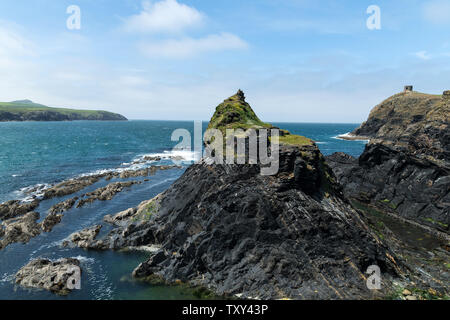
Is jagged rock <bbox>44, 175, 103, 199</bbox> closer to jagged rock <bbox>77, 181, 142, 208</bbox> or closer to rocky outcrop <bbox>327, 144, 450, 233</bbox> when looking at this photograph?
jagged rock <bbox>77, 181, 142, 208</bbox>

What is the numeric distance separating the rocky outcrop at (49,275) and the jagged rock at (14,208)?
60.0ft

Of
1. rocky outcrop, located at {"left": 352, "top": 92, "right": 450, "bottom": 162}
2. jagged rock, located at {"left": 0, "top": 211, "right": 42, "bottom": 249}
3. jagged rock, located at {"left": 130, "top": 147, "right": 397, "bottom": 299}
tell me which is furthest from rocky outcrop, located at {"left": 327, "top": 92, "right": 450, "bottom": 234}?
jagged rock, located at {"left": 0, "top": 211, "right": 42, "bottom": 249}

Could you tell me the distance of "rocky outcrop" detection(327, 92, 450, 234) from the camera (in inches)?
1676

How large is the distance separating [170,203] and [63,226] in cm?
1580

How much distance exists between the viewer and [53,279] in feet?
81.2

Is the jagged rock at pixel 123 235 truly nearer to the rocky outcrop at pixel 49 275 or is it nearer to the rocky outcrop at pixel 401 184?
the rocky outcrop at pixel 49 275

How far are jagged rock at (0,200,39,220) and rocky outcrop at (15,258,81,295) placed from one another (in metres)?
18.3

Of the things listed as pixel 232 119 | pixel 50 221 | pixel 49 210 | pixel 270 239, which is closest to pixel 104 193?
pixel 49 210

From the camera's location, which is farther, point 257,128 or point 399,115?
point 399,115

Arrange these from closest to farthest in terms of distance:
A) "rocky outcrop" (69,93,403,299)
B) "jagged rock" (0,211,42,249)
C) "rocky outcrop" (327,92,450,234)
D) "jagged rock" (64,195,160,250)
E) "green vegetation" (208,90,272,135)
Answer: "rocky outcrop" (69,93,403,299) < "jagged rock" (64,195,160,250) < "jagged rock" (0,211,42,249) < "green vegetation" (208,90,272,135) < "rocky outcrop" (327,92,450,234)

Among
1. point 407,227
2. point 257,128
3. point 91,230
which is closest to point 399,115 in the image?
point 407,227

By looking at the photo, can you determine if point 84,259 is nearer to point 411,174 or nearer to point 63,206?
point 63,206

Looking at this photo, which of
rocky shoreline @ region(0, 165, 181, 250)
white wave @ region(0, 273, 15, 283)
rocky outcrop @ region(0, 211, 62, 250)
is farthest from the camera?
rocky shoreline @ region(0, 165, 181, 250)

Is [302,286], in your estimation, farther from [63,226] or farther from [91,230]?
[63,226]
